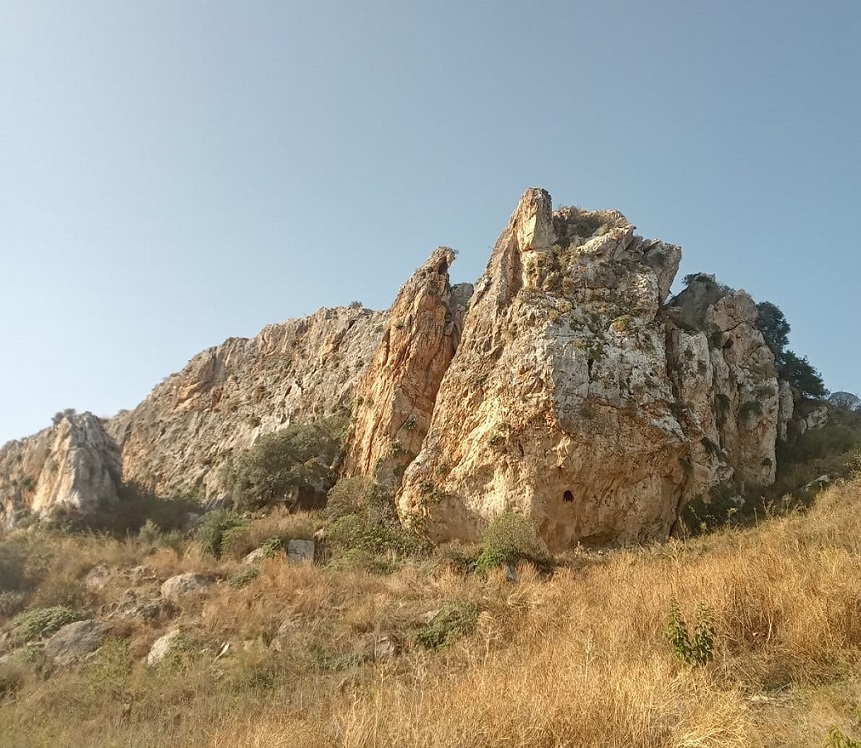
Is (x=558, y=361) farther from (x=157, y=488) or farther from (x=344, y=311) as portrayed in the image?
(x=157, y=488)

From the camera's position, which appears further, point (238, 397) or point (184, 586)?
point (238, 397)

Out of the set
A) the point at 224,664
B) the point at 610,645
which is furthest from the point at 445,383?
the point at 610,645

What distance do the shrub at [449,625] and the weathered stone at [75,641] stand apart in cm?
721

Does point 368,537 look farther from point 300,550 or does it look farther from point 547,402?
point 547,402

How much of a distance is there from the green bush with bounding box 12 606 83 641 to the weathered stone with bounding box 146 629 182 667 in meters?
3.35

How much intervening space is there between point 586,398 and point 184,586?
1176cm

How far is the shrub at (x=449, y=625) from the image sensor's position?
28.1ft

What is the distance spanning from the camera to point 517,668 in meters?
5.35

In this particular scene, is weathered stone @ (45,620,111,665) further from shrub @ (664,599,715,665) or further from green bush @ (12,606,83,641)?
shrub @ (664,599,715,665)

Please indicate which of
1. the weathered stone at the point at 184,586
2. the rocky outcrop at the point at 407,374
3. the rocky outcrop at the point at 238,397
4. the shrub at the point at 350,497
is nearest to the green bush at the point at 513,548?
the shrub at the point at 350,497

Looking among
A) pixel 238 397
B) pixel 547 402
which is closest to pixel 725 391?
pixel 547 402

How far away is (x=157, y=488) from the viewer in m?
28.3

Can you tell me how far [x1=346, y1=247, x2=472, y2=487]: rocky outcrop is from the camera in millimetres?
19641

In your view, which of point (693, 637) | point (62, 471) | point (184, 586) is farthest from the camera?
point (62, 471)
